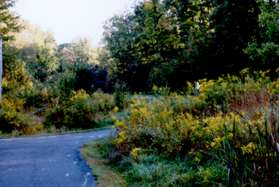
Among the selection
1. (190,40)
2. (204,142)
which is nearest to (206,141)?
(204,142)

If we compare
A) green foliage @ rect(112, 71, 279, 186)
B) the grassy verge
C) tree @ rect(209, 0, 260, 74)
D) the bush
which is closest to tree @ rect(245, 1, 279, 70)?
tree @ rect(209, 0, 260, 74)

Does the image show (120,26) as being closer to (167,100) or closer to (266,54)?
(266,54)

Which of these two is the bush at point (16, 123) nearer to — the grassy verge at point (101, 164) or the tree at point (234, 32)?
the grassy verge at point (101, 164)

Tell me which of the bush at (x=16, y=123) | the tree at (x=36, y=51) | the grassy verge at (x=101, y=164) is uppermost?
the tree at (x=36, y=51)

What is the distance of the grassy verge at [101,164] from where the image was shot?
898 centimetres

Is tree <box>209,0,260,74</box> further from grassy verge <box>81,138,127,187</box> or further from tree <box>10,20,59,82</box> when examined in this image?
tree <box>10,20,59,82</box>

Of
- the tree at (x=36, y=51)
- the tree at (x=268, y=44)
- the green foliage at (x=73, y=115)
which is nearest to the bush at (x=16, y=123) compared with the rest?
the green foliage at (x=73, y=115)

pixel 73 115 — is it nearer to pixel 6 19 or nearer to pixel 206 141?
pixel 206 141

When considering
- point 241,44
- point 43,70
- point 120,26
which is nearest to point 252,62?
point 241,44

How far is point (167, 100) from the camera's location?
14094mm

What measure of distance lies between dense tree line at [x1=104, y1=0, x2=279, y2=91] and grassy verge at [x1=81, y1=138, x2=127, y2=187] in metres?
12.3

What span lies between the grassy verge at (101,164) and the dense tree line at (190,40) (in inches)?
484

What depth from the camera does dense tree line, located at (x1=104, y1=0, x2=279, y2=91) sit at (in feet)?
82.0

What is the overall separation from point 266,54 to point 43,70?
4293cm
